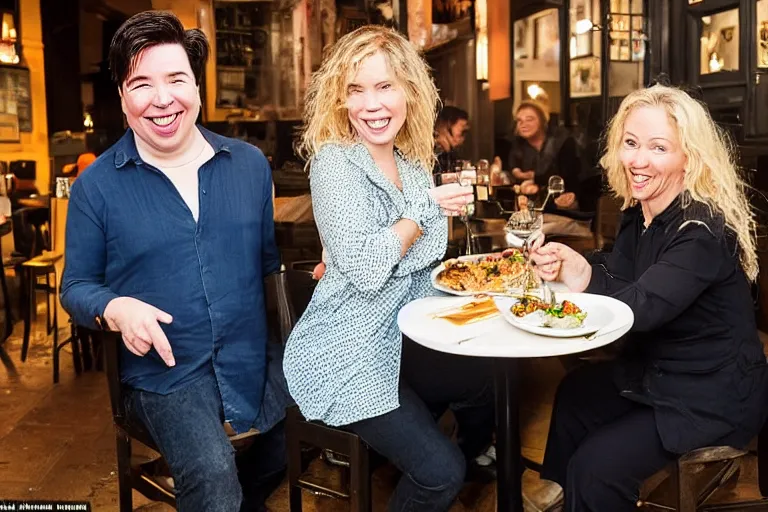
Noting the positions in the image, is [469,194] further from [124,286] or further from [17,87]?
[17,87]

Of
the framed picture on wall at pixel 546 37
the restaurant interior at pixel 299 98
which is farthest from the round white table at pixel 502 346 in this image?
the framed picture on wall at pixel 546 37

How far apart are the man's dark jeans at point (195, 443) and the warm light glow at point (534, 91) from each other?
2.45 metres

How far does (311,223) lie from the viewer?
14.2 feet

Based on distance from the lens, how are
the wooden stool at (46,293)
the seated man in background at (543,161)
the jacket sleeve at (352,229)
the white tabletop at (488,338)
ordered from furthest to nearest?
1. the seated man in background at (543,161)
2. the wooden stool at (46,293)
3. the jacket sleeve at (352,229)
4. the white tabletop at (488,338)

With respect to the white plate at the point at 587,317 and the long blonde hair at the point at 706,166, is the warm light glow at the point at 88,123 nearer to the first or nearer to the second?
the white plate at the point at 587,317

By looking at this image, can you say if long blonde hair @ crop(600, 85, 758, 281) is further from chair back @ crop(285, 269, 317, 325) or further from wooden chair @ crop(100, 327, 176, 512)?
wooden chair @ crop(100, 327, 176, 512)

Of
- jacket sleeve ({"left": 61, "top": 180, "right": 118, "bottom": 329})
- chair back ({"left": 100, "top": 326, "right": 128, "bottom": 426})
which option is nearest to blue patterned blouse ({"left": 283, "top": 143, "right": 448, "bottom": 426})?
chair back ({"left": 100, "top": 326, "right": 128, "bottom": 426})

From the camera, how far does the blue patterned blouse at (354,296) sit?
2379 millimetres

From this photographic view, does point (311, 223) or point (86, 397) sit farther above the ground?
point (311, 223)

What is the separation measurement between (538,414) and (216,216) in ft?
7.35

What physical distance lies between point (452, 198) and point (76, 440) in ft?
7.27

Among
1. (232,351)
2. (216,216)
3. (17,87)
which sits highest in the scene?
(17,87)

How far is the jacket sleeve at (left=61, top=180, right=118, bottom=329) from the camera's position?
244cm

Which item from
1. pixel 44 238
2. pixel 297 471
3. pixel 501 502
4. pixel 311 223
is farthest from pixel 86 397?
pixel 501 502
